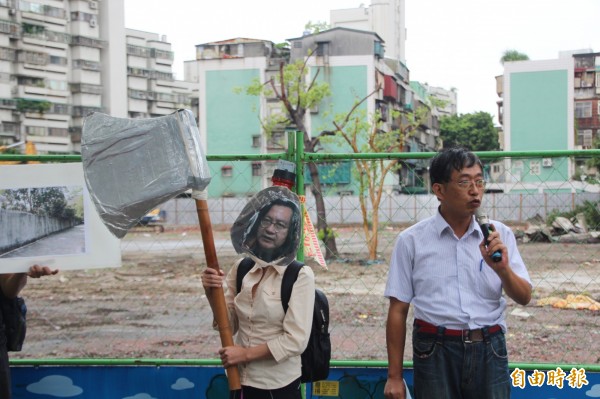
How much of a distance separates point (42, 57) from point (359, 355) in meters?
43.3

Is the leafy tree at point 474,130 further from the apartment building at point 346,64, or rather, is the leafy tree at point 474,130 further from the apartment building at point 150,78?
the apartment building at point 150,78

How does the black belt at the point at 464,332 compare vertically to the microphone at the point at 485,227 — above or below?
below

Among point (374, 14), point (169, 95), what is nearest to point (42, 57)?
point (169, 95)

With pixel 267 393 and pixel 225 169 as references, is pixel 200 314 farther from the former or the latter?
pixel 267 393

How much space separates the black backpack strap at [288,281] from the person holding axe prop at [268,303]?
0.02 m

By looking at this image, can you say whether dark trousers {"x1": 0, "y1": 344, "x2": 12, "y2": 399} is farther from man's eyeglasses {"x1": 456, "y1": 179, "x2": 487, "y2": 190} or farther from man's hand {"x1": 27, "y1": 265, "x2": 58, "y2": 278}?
man's eyeglasses {"x1": 456, "y1": 179, "x2": 487, "y2": 190}

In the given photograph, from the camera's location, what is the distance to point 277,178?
3.27 m

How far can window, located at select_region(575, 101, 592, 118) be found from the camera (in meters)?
44.4

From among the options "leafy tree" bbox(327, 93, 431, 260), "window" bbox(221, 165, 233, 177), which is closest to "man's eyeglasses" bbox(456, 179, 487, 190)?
"leafy tree" bbox(327, 93, 431, 260)

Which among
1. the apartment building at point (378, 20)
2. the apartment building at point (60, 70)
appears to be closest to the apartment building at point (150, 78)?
the apartment building at point (60, 70)

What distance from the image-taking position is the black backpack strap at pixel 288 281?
115 inches

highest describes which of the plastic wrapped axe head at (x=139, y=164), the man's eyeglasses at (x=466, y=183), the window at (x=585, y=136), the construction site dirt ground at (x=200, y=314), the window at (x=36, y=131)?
the window at (x=36, y=131)

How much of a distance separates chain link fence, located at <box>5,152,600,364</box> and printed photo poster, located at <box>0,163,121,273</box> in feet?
4.39

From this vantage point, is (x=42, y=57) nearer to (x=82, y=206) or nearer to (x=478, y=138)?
(x=478, y=138)
